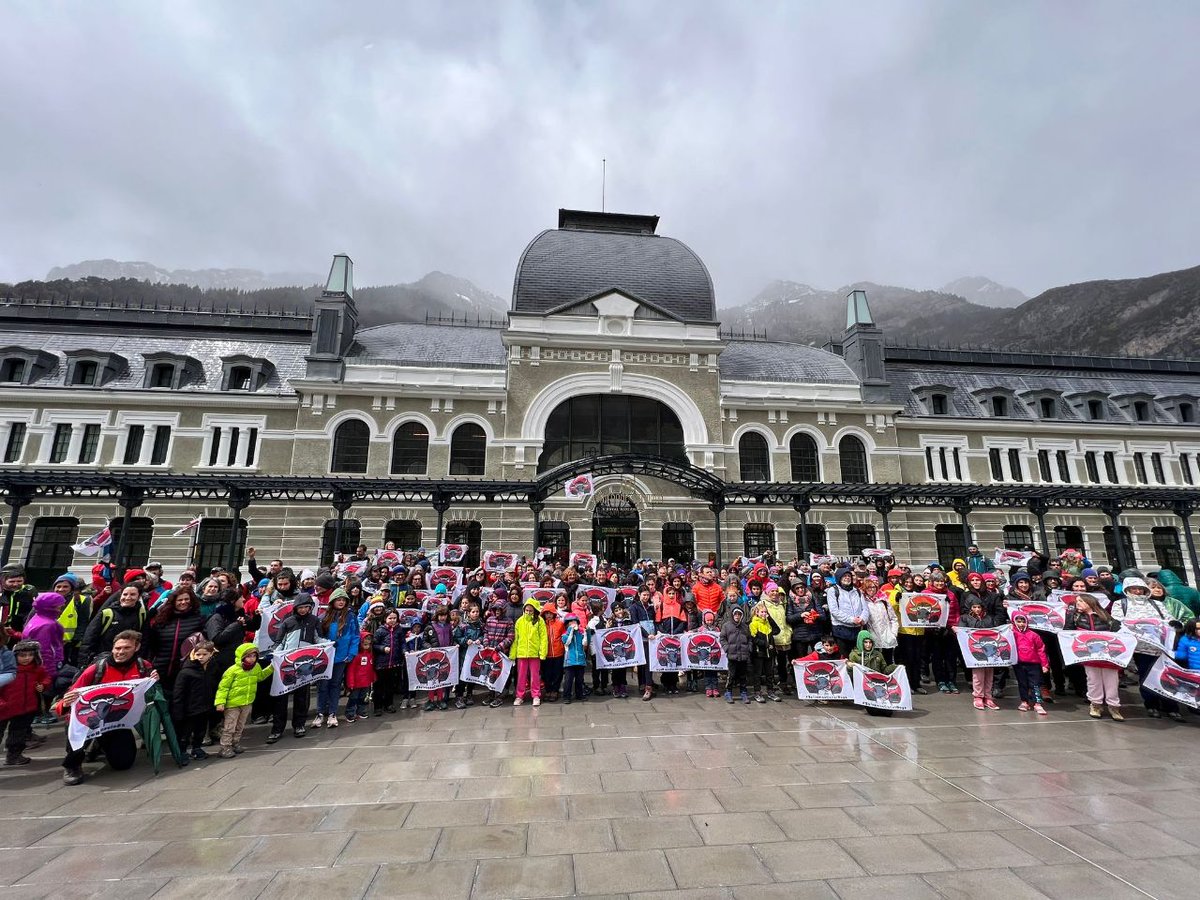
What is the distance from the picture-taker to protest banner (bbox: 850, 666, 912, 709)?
8961mm

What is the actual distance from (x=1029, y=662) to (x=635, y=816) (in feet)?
26.7

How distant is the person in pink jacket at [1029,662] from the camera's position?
9422 mm

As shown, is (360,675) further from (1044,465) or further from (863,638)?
(1044,465)

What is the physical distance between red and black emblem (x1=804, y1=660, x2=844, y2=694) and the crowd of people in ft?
0.86

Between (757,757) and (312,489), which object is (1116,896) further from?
(312,489)

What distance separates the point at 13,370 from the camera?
25.1 m

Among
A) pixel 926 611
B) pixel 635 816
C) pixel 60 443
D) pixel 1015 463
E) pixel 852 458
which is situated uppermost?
pixel 1015 463

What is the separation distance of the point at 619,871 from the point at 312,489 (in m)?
17.5

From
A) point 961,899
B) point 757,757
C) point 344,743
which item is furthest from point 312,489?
point 961,899

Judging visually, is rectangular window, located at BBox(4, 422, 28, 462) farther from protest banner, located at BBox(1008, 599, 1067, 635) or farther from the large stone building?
protest banner, located at BBox(1008, 599, 1067, 635)

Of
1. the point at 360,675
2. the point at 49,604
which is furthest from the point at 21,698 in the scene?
the point at 360,675

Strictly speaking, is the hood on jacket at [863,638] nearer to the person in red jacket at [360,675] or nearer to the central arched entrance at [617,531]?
the person in red jacket at [360,675]

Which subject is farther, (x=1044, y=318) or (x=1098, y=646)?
(x=1044, y=318)

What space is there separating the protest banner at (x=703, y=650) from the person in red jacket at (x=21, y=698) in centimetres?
947
